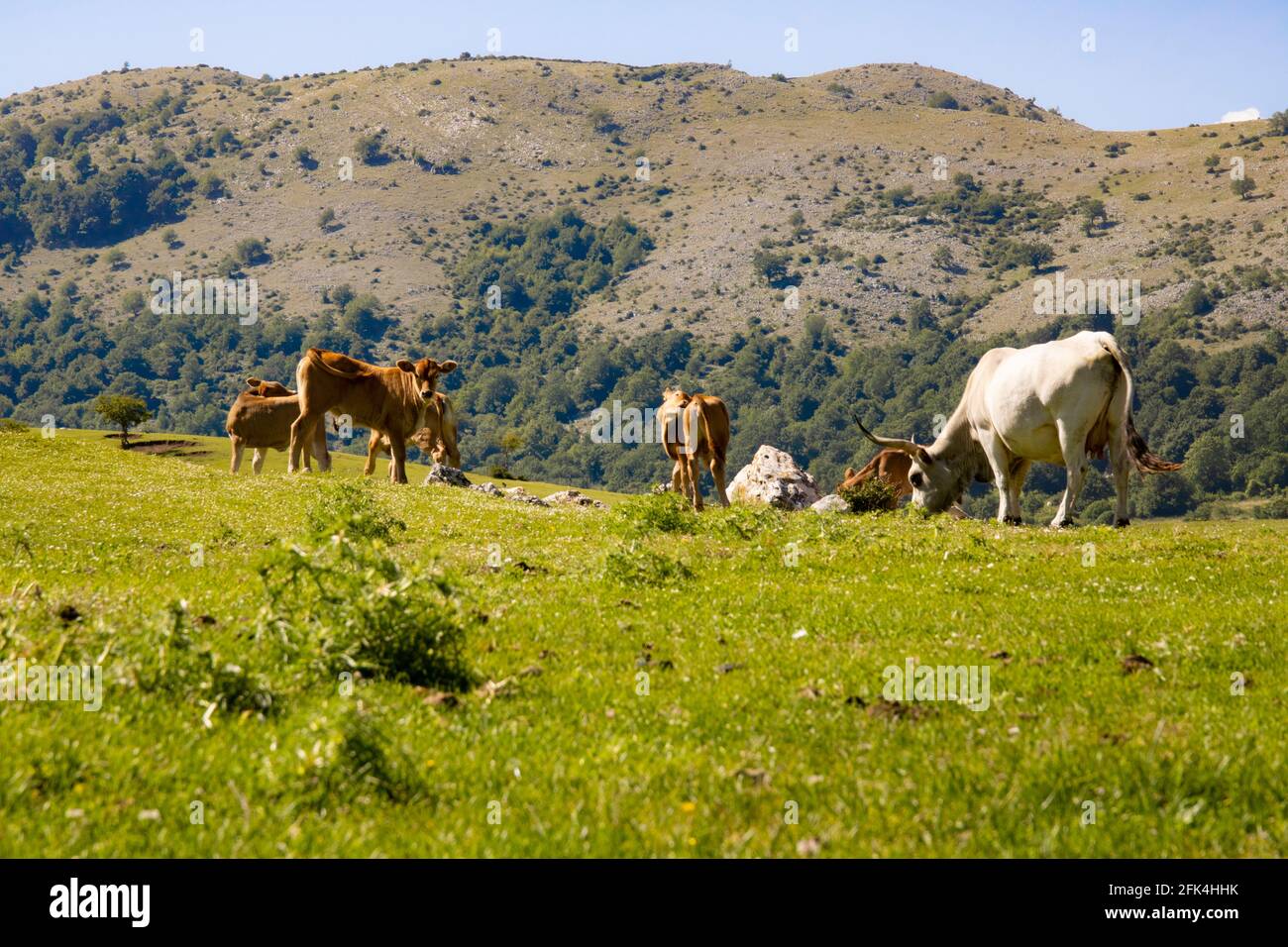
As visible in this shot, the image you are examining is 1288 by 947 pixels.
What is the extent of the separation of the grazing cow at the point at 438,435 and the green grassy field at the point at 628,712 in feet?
66.5

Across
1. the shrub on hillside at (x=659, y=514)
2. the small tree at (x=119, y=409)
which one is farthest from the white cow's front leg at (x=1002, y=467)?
the small tree at (x=119, y=409)

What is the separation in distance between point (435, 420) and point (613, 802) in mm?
30433

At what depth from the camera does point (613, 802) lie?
6699 millimetres

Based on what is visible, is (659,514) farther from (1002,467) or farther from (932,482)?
(932,482)

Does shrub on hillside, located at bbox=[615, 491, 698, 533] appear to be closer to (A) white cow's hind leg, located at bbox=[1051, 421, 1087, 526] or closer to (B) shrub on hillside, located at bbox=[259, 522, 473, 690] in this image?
(A) white cow's hind leg, located at bbox=[1051, 421, 1087, 526]

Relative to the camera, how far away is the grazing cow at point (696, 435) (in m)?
31.8

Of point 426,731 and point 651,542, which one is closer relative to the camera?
point 426,731

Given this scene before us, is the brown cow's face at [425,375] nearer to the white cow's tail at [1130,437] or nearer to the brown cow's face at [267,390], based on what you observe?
the brown cow's face at [267,390]

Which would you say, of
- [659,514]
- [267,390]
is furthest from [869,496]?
[267,390]

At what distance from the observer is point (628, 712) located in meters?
8.70

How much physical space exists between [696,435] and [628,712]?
23.2m

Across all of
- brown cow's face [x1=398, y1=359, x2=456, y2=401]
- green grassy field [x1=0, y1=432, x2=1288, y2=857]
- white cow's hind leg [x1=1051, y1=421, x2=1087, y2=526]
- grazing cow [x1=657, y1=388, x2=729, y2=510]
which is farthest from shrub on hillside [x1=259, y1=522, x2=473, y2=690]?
brown cow's face [x1=398, y1=359, x2=456, y2=401]
